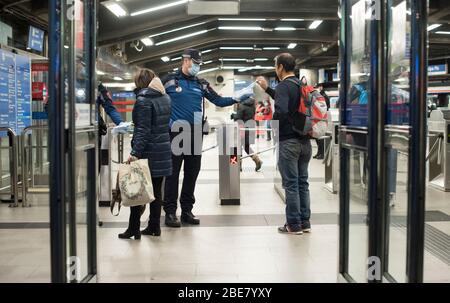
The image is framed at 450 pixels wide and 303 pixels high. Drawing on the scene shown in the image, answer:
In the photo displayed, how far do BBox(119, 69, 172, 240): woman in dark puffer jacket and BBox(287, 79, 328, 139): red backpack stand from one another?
3.48 ft

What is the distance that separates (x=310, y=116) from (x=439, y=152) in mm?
3715

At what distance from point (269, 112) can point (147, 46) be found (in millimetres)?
4116

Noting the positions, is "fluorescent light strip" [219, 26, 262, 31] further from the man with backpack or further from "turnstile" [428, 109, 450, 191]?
the man with backpack

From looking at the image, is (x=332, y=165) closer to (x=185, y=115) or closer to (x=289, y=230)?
(x=289, y=230)

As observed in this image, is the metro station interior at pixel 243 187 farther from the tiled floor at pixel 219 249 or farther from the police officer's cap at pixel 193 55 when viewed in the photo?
the police officer's cap at pixel 193 55

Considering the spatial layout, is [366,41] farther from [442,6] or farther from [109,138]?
[442,6]

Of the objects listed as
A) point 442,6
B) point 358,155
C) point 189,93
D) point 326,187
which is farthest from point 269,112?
point 358,155

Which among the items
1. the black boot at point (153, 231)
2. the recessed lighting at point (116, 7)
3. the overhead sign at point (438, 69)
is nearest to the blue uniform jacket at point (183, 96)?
the black boot at point (153, 231)

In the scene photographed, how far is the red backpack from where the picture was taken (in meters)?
4.37

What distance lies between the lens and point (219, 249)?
413 centimetres

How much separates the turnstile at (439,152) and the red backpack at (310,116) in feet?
11.2

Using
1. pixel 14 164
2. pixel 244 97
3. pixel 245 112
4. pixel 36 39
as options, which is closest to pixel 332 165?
pixel 244 97

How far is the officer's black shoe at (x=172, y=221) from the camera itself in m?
4.92
